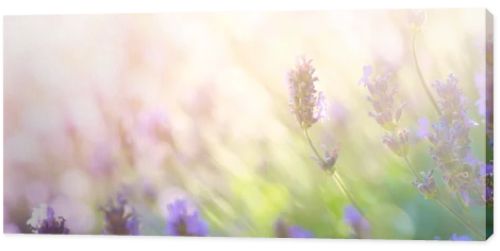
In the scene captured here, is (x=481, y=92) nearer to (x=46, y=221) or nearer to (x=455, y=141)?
(x=455, y=141)

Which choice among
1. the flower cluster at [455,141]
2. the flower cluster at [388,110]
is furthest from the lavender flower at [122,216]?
the flower cluster at [455,141]

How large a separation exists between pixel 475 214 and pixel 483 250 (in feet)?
0.54

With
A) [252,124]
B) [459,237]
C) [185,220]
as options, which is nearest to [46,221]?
[185,220]

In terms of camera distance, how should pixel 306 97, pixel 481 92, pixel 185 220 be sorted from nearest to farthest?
pixel 481 92
pixel 306 97
pixel 185 220

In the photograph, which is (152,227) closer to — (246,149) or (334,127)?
(246,149)

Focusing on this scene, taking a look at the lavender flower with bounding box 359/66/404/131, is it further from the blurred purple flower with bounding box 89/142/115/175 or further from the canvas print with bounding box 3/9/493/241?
the blurred purple flower with bounding box 89/142/115/175

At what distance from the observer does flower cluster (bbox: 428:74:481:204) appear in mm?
4191

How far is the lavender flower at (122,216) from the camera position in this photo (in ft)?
14.5

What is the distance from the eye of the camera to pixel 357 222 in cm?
427

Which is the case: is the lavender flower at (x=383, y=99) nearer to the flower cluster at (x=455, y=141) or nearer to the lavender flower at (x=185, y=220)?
the flower cluster at (x=455, y=141)

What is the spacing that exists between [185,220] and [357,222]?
2.51 feet

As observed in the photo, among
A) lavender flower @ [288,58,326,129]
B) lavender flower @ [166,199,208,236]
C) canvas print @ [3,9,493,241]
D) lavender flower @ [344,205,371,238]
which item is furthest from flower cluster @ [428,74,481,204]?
lavender flower @ [166,199,208,236]

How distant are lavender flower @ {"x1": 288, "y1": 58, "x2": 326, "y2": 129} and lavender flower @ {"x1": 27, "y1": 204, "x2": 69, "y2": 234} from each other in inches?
46.8

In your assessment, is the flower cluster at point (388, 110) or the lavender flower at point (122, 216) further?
the lavender flower at point (122, 216)
